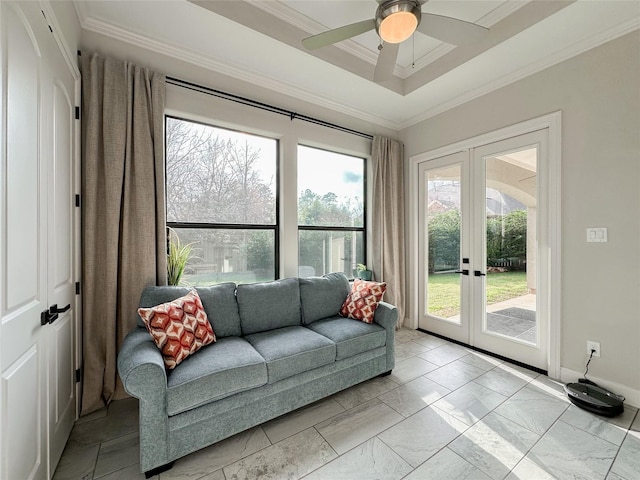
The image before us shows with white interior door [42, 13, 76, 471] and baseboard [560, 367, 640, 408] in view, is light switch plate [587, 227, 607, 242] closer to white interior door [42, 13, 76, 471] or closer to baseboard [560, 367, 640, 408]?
baseboard [560, 367, 640, 408]

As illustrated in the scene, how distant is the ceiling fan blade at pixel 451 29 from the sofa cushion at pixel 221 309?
2.42 meters

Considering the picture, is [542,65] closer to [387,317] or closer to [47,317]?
[387,317]

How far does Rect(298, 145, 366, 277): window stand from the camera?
3.35 m

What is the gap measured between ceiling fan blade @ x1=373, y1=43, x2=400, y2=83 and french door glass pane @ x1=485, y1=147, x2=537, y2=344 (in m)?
1.64

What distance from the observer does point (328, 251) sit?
3557 millimetres

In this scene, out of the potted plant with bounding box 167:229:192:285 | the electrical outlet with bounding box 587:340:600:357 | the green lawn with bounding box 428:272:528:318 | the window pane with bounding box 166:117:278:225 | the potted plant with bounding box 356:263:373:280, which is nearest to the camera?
the electrical outlet with bounding box 587:340:600:357

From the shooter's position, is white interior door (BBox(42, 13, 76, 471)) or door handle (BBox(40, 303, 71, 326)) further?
white interior door (BBox(42, 13, 76, 471))

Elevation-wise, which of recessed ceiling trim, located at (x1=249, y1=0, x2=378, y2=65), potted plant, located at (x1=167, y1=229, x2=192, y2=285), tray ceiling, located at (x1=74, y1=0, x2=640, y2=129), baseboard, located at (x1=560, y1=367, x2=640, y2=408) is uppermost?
recessed ceiling trim, located at (x1=249, y1=0, x2=378, y2=65)

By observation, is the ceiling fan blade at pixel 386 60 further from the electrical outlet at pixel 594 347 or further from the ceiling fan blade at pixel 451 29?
the electrical outlet at pixel 594 347

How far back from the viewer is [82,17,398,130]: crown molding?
2170 mm

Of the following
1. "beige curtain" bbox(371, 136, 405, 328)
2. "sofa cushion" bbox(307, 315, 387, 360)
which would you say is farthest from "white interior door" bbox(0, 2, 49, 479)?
"beige curtain" bbox(371, 136, 405, 328)

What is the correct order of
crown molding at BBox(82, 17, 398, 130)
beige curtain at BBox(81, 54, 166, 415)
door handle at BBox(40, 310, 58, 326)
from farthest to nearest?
1. crown molding at BBox(82, 17, 398, 130)
2. beige curtain at BBox(81, 54, 166, 415)
3. door handle at BBox(40, 310, 58, 326)

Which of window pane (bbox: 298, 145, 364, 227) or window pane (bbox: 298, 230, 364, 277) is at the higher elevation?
window pane (bbox: 298, 145, 364, 227)

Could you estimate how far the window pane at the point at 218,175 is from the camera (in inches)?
101
